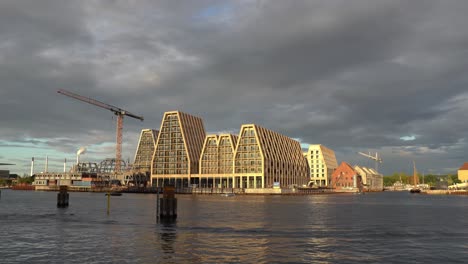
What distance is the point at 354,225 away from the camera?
60156 millimetres

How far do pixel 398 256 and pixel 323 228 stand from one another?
791 inches

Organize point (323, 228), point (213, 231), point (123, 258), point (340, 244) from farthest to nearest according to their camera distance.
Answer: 1. point (323, 228)
2. point (213, 231)
3. point (340, 244)
4. point (123, 258)

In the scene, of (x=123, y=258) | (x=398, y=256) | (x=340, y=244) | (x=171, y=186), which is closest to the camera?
(x=123, y=258)

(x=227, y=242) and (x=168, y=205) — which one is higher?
(x=168, y=205)

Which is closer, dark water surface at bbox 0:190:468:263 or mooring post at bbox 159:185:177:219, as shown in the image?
dark water surface at bbox 0:190:468:263

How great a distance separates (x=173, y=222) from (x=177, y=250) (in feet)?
76.6

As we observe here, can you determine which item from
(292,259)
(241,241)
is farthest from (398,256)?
(241,241)

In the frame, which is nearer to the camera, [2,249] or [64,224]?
[2,249]

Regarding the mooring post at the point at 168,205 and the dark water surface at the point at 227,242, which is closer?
the dark water surface at the point at 227,242

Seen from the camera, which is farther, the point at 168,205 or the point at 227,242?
the point at 168,205

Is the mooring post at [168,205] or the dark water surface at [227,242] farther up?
the mooring post at [168,205]

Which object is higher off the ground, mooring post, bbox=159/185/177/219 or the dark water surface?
mooring post, bbox=159/185/177/219

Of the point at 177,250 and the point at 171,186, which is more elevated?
the point at 171,186

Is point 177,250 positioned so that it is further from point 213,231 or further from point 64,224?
point 64,224
